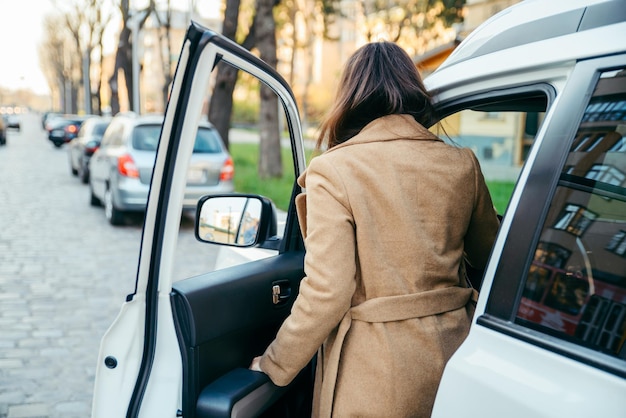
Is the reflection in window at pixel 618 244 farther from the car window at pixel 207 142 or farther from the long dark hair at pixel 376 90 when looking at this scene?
the car window at pixel 207 142

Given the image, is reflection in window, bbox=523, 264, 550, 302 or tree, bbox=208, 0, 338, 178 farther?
tree, bbox=208, 0, 338, 178

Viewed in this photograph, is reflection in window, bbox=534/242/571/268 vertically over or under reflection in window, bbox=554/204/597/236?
under

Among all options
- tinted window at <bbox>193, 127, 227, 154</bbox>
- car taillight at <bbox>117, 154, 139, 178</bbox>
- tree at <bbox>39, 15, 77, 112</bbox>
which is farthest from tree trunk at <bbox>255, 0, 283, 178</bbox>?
tree at <bbox>39, 15, 77, 112</bbox>

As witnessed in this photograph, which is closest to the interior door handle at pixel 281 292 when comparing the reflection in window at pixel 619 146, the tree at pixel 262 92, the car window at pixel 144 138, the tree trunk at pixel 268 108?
the reflection in window at pixel 619 146

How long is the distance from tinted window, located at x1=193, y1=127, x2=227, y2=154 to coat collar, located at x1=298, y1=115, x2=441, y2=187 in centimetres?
886

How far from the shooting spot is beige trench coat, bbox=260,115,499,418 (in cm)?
176

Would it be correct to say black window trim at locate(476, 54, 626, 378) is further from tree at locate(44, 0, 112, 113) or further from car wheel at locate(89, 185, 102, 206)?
tree at locate(44, 0, 112, 113)

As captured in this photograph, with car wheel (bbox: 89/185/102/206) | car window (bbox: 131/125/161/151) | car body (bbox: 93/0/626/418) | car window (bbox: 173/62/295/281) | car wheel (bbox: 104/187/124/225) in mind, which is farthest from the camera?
car wheel (bbox: 89/185/102/206)

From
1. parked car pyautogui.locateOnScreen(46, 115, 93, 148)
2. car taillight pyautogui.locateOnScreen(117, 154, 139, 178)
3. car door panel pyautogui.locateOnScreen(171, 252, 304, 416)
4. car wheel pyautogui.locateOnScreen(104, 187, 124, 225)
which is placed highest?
car door panel pyautogui.locateOnScreen(171, 252, 304, 416)

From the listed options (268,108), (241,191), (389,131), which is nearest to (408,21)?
(268,108)

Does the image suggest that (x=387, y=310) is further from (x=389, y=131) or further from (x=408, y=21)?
(x=408, y=21)

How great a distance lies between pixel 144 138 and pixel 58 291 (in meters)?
4.04

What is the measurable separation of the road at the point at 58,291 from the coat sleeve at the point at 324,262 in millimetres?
2799

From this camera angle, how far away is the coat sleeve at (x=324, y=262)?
175 cm
